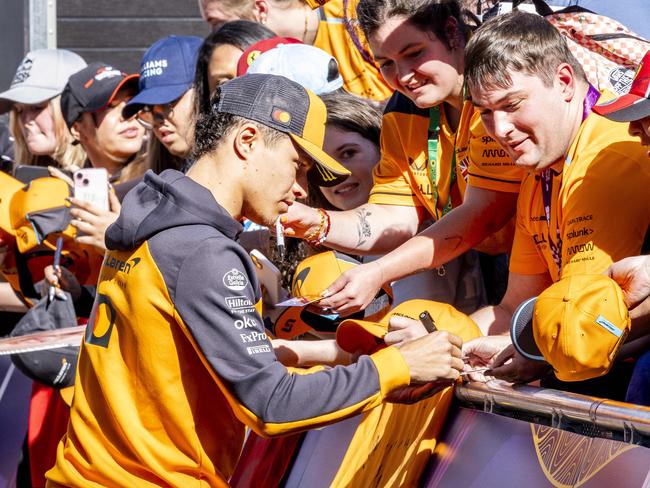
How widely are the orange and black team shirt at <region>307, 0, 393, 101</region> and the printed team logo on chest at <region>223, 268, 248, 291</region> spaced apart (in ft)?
9.17

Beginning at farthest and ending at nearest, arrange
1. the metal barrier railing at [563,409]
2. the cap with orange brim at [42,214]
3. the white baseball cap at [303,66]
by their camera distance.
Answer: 1. the cap with orange brim at [42,214]
2. the white baseball cap at [303,66]
3. the metal barrier railing at [563,409]

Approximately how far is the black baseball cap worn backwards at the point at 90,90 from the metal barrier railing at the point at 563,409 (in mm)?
3722

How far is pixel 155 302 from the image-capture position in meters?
3.29

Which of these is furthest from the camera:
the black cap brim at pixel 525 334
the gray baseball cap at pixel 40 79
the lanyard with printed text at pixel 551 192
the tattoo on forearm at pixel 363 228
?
the gray baseball cap at pixel 40 79

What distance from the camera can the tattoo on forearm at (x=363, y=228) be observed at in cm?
487

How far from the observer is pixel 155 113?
597 cm

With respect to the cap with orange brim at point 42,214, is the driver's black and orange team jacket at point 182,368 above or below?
above

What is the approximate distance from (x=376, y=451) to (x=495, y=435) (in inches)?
22.0

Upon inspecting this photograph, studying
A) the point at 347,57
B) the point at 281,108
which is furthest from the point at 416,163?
the point at 347,57

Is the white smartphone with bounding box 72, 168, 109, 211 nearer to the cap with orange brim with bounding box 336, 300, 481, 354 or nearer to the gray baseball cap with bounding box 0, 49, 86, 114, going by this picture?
the gray baseball cap with bounding box 0, 49, 86, 114

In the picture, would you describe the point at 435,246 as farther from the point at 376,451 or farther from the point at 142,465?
the point at 142,465

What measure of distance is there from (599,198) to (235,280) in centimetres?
110

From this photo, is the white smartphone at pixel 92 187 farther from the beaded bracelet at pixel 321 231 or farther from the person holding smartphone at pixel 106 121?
the beaded bracelet at pixel 321 231

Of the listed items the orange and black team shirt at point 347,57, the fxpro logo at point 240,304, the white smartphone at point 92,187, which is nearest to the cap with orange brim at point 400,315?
the fxpro logo at point 240,304
